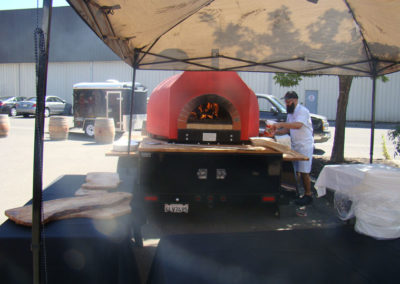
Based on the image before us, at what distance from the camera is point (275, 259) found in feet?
8.86

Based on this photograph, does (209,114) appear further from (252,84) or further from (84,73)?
(84,73)

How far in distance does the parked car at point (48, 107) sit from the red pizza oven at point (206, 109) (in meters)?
22.9

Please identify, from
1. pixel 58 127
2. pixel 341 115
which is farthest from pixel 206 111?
pixel 58 127

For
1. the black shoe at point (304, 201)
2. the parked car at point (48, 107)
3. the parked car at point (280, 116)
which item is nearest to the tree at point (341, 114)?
the parked car at point (280, 116)

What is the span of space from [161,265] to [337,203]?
2.50 metres

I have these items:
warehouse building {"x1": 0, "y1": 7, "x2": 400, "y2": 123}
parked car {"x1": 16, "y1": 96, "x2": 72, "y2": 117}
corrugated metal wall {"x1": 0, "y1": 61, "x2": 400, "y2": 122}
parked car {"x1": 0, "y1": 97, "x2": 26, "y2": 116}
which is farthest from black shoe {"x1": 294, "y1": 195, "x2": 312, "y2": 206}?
parked car {"x1": 0, "y1": 97, "x2": 26, "y2": 116}

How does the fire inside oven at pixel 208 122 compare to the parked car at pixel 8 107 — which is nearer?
the fire inside oven at pixel 208 122

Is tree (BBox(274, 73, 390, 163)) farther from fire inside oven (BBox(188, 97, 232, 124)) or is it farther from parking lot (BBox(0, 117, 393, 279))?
fire inside oven (BBox(188, 97, 232, 124))

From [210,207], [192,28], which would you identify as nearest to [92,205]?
[210,207]

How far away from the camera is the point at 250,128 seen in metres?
5.59

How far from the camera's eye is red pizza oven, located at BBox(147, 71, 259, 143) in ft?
17.6

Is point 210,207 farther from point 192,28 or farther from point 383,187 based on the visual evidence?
point 192,28

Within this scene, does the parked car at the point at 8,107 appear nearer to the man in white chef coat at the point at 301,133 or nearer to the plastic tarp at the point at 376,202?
the man in white chef coat at the point at 301,133

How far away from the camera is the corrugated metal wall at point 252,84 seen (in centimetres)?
2975
